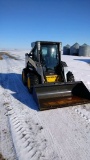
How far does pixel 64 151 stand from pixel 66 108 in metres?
2.28

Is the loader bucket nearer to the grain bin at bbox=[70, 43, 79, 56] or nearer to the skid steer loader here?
the skid steer loader

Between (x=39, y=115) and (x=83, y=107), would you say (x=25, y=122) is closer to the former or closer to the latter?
(x=39, y=115)

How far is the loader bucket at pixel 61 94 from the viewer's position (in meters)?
5.79

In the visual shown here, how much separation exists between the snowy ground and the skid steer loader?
0.33m

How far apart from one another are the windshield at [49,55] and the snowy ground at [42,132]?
→ 1780mm

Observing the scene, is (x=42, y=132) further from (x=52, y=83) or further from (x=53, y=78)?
(x=53, y=78)

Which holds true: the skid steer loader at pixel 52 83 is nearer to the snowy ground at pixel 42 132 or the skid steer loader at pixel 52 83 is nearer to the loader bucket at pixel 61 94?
the loader bucket at pixel 61 94

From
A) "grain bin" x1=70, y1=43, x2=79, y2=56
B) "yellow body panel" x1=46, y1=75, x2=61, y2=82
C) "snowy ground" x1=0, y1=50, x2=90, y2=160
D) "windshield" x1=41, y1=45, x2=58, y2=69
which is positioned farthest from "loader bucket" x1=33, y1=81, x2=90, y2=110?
"grain bin" x1=70, y1=43, x2=79, y2=56

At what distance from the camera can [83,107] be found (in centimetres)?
588

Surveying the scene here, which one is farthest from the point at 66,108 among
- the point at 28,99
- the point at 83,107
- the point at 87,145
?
the point at 87,145

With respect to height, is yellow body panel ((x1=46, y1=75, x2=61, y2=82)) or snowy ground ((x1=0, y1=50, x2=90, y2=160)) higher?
yellow body panel ((x1=46, y1=75, x2=61, y2=82))

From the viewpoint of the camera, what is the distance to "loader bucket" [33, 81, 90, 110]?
5795mm

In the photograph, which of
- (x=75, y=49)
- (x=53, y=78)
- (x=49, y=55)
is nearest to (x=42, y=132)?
(x=53, y=78)

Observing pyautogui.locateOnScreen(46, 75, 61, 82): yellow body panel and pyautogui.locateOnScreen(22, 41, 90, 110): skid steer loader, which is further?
pyautogui.locateOnScreen(46, 75, 61, 82): yellow body panel
